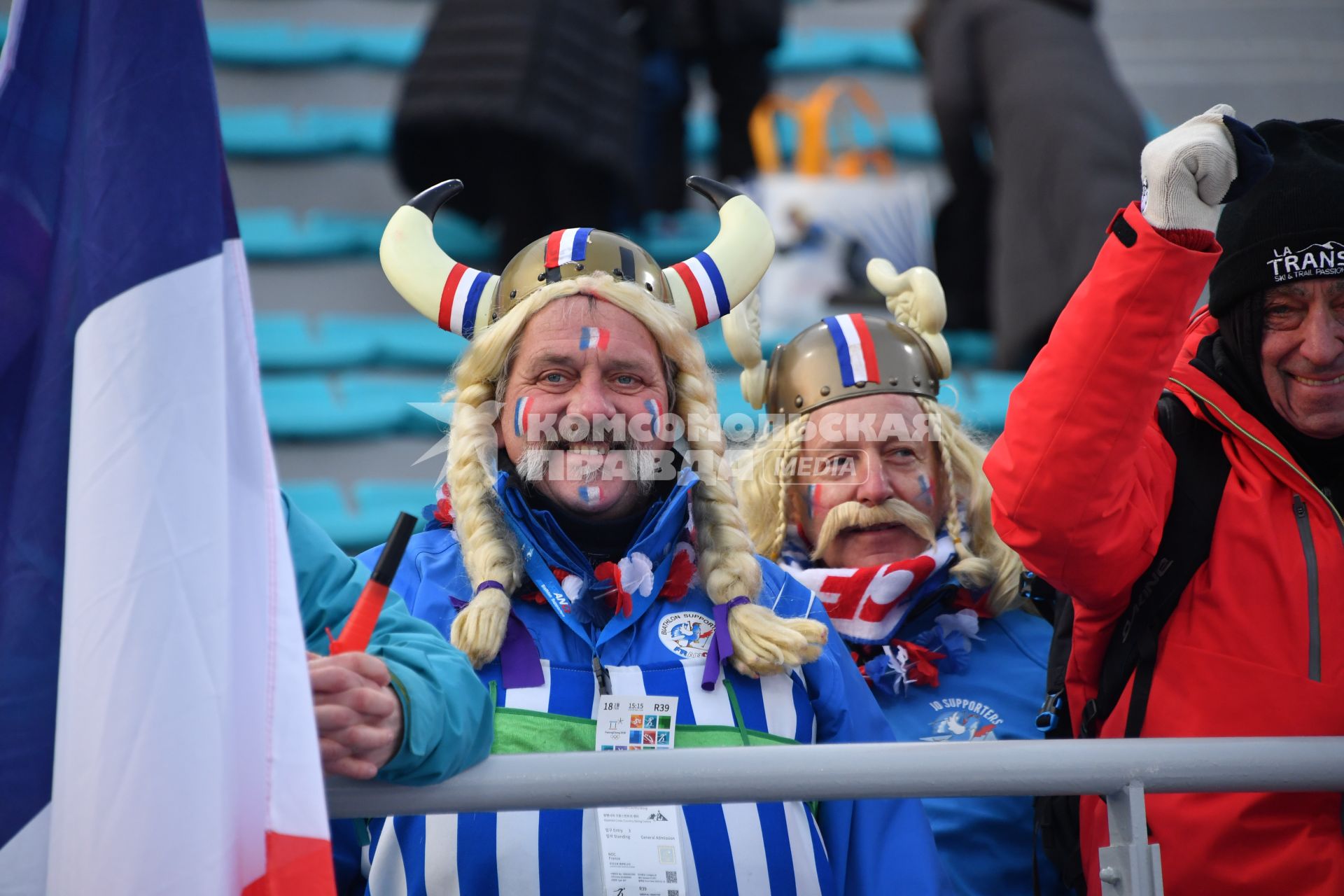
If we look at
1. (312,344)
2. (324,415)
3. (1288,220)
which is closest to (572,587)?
(1288,220)

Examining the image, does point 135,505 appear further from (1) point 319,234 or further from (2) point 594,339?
(1) point 319,234

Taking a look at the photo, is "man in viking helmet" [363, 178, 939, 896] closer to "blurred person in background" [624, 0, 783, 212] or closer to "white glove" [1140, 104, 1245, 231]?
"white glove" [1140, 104, 1245, 231]

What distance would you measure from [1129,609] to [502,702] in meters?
0.91

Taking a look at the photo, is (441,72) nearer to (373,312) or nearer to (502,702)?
(373,312)

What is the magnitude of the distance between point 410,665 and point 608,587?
46 cm

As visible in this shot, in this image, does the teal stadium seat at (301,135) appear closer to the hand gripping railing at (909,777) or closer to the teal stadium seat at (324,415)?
the teal stadium seat at (324,415)

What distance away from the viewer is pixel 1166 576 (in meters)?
1.96

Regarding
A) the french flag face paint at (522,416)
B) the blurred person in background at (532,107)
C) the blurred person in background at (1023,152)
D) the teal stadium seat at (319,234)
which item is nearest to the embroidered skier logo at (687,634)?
the french flag face paint at (522,416)

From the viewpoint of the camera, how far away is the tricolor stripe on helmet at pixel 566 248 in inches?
90.1

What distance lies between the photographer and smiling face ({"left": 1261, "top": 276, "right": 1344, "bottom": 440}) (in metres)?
2.00

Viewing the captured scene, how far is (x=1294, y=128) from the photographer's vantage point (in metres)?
2.12

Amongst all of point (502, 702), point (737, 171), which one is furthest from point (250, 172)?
point (502, 702)

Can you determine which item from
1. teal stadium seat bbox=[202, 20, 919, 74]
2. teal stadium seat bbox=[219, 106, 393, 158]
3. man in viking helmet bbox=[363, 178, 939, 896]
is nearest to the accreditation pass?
man in viking helmet bbox=[363, 178, 939, 896]

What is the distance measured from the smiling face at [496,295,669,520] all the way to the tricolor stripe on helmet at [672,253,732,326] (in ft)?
0.59
